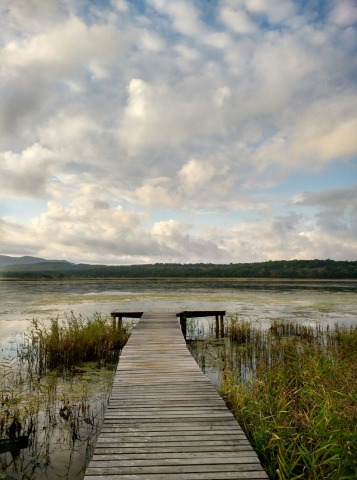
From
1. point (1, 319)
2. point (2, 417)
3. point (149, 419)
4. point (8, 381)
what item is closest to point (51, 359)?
point (8, 381)

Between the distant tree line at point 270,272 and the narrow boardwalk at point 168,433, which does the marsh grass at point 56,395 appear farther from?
the distant tree line at point 270,272

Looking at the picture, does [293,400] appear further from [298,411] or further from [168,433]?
[168,433]

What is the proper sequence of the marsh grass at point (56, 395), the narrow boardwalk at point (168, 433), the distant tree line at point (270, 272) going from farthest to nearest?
the distant tree line at point (270, 272), the marsh grass at point (56, 395), the narrow boardwalk at point (168, 433)

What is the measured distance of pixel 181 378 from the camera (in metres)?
6.29

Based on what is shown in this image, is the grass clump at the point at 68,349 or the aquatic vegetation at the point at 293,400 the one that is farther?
the grass clump at the point at 68,349

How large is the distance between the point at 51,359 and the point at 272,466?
711 centimetres

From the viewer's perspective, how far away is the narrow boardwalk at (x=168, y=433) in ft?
11.0

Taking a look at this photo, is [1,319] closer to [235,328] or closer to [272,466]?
[235,328]

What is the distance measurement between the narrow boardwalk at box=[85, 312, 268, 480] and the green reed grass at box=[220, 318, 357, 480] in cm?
45

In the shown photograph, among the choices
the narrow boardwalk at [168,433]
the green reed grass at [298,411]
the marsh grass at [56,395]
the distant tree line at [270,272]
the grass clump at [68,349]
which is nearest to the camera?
the narrow boardwalk at [168,433]

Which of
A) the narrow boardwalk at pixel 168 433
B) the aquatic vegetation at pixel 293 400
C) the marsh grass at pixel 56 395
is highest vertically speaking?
the narrow boardwalk at pixel 168 433

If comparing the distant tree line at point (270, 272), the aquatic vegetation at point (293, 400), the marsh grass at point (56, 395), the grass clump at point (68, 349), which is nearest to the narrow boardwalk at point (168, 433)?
the aquatic vegetation at point (293, 400)

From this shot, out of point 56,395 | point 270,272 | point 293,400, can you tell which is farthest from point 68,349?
point 270,272

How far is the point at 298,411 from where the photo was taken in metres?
5.71
